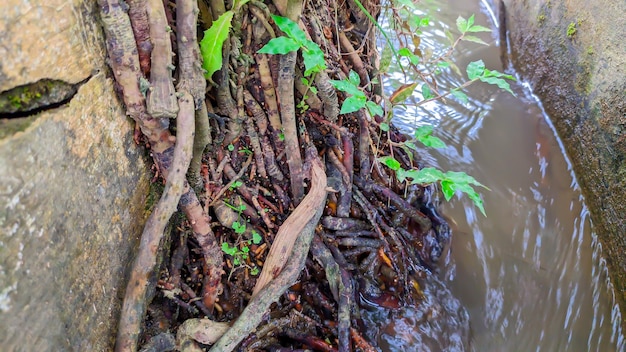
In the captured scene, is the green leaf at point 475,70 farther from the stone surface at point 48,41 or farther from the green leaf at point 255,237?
the stone surface at point 48,41

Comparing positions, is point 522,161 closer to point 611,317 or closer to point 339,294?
point 611,317

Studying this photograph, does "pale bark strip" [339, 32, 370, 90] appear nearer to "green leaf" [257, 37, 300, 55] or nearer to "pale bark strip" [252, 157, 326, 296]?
"pale bark strip" [252, 157, 326, 296]

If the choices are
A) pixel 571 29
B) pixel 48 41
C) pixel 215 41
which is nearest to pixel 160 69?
pixel 215 41

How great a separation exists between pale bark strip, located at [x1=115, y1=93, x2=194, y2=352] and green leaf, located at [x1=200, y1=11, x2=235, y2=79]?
163 millimetres

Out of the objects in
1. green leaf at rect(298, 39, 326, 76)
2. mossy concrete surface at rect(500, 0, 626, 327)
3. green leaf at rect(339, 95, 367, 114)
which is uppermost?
green leaf at rect(298, 39, 326, 76)

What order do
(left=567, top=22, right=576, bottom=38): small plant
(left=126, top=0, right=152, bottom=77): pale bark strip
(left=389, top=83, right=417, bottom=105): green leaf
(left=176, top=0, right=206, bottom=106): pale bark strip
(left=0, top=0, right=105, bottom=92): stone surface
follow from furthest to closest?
(left=567, top=22, right=576, bottom=38): small plant < (left=389, top=83, right=417, bottom=105): green leaf < (left=176, top=0, right=206, bottom=106): pale bark strip < (left=126, top=0, right=152, bottom=77): pale bark strip < (left=0, top=0, right=105, bottom=92): stone surface

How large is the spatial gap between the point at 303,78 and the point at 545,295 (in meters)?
2.05

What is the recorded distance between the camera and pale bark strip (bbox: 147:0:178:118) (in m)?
1.39

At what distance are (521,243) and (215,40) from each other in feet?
7.87

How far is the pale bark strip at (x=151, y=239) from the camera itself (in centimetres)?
148

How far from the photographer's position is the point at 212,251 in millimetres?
1819

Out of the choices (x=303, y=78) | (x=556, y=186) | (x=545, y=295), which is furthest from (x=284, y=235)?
(x=556, y=186)

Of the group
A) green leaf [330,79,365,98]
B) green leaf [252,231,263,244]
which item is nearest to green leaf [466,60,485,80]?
green leaf [330,79,365,98]

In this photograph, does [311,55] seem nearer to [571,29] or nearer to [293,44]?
[293,44]
